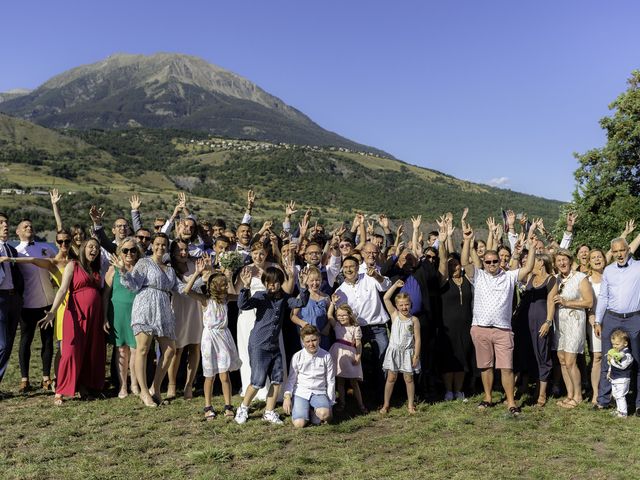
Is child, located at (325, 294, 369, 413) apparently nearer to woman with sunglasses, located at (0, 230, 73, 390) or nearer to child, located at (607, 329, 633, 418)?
child, located at (607, 329, 633, 418)

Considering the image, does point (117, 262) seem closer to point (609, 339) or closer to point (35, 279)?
point (35, 279)

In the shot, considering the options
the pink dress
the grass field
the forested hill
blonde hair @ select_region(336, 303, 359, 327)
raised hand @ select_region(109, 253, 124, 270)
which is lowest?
the grass field

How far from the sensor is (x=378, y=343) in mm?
7250

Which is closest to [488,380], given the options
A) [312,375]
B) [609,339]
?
[609,339]

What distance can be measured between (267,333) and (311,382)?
715mm

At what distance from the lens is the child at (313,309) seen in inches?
271

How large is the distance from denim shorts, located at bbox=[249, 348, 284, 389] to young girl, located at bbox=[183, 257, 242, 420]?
10.7 inches

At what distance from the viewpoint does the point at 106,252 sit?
26.3ft

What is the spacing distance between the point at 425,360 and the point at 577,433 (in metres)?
2.00

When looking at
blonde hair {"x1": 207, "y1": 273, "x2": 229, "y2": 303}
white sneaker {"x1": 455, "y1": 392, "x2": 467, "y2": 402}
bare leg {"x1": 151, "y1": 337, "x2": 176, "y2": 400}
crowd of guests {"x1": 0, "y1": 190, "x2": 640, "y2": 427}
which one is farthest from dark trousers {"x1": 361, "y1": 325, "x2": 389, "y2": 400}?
bare leg {"x1": 151, "y1": 337, "x2": 176, "y2": 400}

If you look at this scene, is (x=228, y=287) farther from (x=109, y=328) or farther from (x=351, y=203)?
(x=351, y=203)

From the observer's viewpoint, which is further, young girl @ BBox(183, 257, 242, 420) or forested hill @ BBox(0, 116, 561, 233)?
forested hill @ BBox(0, 116, 561, 233)

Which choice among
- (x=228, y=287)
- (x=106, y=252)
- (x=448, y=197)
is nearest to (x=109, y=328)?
(x=106, y=252)

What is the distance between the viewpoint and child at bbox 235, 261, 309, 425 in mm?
6543
